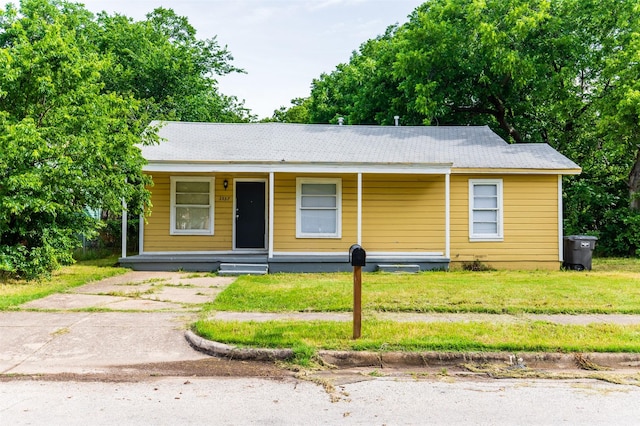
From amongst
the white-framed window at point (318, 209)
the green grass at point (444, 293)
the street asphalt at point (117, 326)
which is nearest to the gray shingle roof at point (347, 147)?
the white-framed window at point (318, 209)

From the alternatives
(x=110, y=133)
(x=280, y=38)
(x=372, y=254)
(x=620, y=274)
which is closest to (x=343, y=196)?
(x=372, y=254)

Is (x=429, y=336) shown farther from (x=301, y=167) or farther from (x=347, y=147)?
(x=347, y=147)

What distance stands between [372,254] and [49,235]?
26.1ft

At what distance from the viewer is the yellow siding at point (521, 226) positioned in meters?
14.4

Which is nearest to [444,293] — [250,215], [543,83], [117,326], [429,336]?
[429,336]

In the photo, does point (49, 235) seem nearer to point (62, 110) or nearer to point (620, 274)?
point (62, 110)

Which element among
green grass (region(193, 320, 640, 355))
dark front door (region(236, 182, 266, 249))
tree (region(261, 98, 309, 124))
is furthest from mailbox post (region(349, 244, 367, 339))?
tree (region(261, 98, 309, 124))

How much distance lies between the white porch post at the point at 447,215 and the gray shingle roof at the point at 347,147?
0.50 m

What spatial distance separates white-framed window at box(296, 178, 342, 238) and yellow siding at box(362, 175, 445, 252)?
754 millimetres

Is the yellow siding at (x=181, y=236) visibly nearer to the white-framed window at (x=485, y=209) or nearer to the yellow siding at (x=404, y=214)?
the yellow siding at (x=404, y=214)

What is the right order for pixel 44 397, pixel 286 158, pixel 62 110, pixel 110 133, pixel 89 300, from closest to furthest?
pixel 44 397
pixel 89 300
pixel 62 110
pixel 110 133
pixel 286 158

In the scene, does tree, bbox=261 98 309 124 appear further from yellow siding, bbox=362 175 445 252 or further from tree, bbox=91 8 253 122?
yellow siding, bbox=362 175 445 252

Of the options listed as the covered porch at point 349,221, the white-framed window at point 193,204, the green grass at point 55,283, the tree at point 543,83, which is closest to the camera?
the green grass at point 55,283

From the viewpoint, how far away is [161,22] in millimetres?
32719
